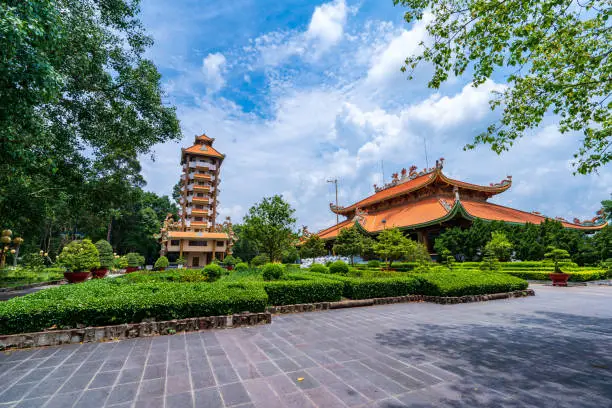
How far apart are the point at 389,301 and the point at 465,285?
2748 millimetres

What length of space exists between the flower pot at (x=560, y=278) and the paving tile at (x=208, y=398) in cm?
1795

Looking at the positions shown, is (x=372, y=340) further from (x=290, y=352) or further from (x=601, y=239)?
(x=601, y=239)

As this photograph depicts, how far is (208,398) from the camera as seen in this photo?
306cm

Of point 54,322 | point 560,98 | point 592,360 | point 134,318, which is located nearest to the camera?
point 592,360

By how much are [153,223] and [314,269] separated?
3297cm

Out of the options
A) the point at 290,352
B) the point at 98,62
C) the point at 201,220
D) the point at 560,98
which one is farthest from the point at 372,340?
the point at 201,220

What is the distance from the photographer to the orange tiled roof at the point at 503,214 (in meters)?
25.0

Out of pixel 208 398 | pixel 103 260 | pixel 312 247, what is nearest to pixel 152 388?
pixel 208 398

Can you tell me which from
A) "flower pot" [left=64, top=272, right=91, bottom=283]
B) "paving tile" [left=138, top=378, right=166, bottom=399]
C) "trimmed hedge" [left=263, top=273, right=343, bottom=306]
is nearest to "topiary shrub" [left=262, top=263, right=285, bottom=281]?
"trimmed hedge" [left=263, top=273, right=343, bottom=306]

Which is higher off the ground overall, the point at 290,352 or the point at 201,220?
the point at 201,220

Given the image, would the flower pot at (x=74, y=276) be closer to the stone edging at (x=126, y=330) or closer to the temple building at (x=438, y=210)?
Answer: the stone edging at (x=126, y=330)

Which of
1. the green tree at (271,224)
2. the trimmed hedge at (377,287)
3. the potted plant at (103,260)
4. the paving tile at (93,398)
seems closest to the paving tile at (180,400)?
the paving tile at (93,398)

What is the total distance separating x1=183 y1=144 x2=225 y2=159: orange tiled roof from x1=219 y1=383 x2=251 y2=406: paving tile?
4261cm

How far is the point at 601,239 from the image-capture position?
19812 millimetres
